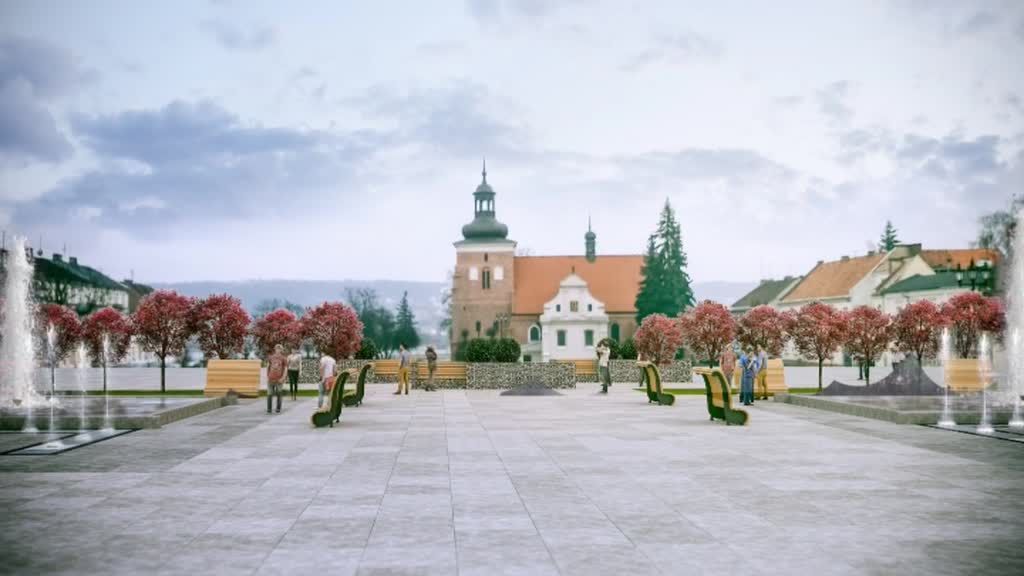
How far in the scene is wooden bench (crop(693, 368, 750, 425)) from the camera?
18984 mm

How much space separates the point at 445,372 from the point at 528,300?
5711 cm

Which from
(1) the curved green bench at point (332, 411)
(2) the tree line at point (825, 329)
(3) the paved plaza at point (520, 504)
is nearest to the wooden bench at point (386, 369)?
(2) the tree line at point (825, 329)

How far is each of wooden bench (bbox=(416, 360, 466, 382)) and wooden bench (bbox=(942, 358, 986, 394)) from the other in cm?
1794

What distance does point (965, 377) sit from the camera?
28.0 meters

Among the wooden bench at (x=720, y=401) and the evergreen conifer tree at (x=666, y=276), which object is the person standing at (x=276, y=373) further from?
the evergreen conifer tree at (x=666, y=276)

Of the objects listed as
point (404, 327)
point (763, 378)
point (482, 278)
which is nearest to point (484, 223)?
point (482, 278)

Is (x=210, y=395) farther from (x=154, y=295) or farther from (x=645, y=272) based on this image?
(x=645, y=272)

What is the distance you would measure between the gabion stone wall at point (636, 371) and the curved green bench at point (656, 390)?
47.1 ft

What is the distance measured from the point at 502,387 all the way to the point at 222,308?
12032 mm

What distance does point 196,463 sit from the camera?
13.1m

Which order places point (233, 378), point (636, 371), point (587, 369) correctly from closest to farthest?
point (233, 378)
point (636, 371)
point (587, 369)

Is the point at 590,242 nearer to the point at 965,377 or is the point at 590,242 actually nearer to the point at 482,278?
the point at 482,278

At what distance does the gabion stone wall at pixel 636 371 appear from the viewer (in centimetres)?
4166

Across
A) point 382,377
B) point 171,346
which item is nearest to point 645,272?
point 382,377
